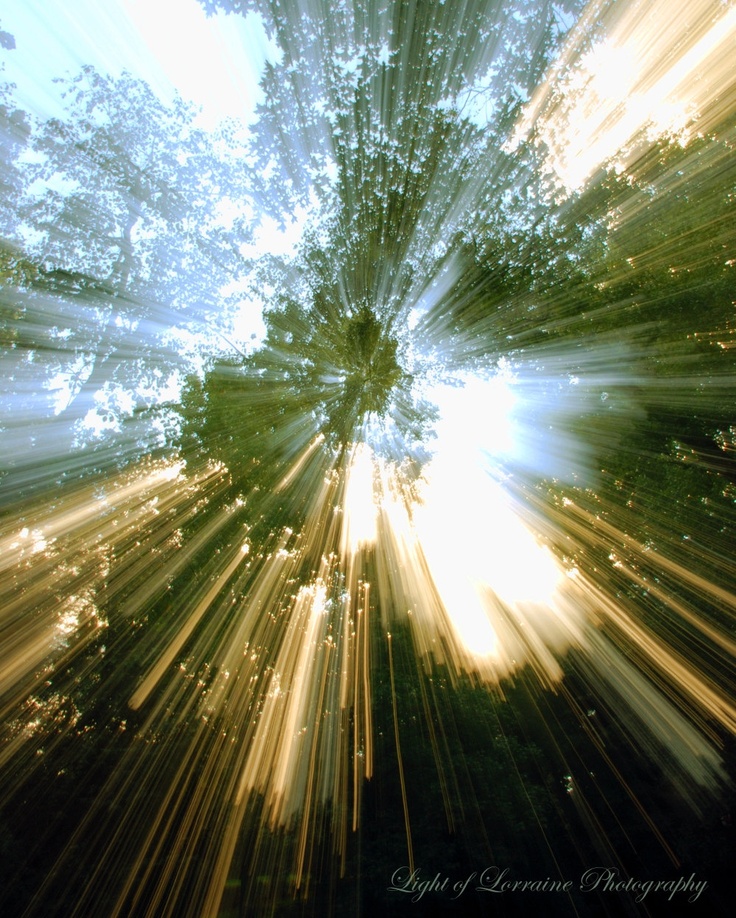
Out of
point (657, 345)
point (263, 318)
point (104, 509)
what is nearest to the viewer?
point (657, 345)

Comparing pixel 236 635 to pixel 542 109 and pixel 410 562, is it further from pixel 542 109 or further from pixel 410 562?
pixel 542 109

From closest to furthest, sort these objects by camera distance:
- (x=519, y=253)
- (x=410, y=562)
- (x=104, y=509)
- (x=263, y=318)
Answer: (x=519, y=253)
(x=263, y=318)
(x=104, y=509)
(x=410, y=562)

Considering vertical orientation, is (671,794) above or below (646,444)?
below

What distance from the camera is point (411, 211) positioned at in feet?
25.2

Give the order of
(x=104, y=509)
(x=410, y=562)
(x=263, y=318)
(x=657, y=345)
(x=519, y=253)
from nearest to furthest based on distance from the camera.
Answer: (x=657, y=345)
(x=519, y=253)
(x=263, y=318)
(x=104, y=509)
(x=410, y=562)

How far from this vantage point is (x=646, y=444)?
7301mm

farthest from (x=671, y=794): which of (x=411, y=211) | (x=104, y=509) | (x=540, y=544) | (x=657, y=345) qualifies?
(x=104, y=509)

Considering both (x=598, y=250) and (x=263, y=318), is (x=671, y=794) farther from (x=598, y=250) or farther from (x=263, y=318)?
(x=263, y=318)

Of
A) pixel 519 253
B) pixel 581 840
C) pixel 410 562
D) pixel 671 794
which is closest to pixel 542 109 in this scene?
pixel 519 253

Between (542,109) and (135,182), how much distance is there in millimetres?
8263

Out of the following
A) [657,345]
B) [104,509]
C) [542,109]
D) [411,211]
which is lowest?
[104,509]

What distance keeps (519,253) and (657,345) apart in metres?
2.69

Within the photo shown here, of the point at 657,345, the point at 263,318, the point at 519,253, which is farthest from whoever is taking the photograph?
the point at 263,318

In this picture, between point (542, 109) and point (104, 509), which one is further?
point (104, 509)
